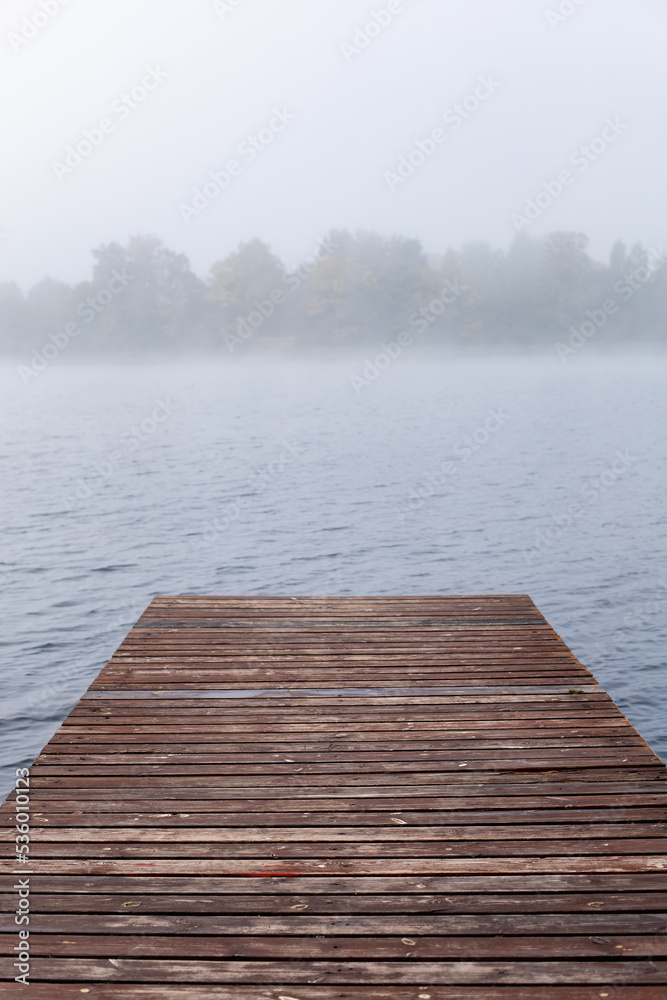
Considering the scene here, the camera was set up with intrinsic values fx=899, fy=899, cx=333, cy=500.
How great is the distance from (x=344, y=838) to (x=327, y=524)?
A: 12801 millimetres

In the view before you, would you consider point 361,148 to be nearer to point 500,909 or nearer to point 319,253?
point 319,253

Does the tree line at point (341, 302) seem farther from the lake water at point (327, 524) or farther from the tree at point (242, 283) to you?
the lake water at point (327, 524)

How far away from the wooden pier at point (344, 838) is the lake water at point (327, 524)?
2.68 metres

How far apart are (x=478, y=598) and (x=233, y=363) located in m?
91.1

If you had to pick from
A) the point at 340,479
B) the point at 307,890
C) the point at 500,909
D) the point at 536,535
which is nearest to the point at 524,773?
the point at 500,909

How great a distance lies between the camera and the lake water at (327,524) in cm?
1045

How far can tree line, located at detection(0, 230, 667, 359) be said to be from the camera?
105938 mm

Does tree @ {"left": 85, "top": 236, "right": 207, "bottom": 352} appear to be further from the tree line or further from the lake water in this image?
the lake water

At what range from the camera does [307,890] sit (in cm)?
371

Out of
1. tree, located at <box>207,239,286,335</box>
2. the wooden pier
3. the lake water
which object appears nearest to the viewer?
the wooden pier

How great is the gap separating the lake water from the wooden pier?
268cm

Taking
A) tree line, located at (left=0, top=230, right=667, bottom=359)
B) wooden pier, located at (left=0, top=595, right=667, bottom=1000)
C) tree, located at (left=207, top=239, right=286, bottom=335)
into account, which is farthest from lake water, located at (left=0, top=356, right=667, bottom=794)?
tree, located at (left=207, top=239, right=286, bottom=335)

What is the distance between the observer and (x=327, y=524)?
664 inches

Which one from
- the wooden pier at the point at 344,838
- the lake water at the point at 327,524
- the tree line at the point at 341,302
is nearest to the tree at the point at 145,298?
the tree line at the point at 341,302
